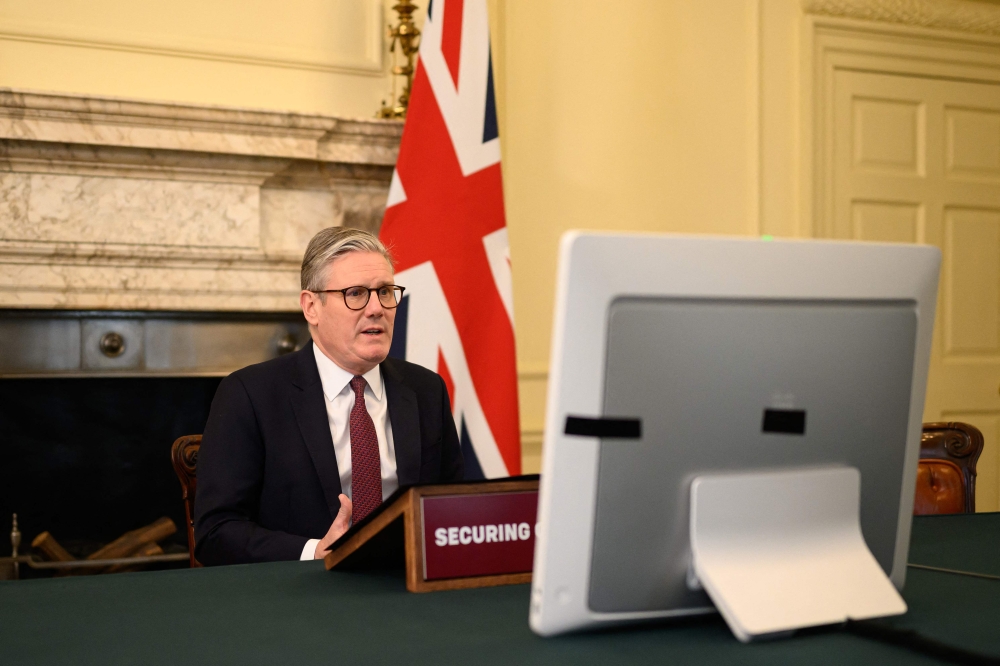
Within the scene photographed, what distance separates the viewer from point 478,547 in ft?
3.47

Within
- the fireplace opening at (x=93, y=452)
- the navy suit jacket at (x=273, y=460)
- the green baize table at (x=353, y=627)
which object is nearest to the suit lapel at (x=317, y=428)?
the navy suit jacket at (x=273, y=460)

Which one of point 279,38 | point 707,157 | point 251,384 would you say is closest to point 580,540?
point 251,384

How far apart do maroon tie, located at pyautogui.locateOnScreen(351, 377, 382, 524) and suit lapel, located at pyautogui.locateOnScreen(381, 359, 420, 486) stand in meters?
0.05

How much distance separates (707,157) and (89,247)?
2.44 meters

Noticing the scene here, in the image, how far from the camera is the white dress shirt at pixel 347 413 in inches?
72.6

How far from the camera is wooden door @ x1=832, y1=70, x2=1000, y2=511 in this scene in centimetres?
412

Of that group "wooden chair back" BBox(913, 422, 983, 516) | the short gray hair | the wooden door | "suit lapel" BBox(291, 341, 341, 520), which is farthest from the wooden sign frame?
the wooden door

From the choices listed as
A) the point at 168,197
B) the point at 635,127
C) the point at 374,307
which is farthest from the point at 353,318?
the point at 635,127

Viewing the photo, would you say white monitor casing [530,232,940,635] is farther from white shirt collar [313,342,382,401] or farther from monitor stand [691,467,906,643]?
white shirt collar [313,342,382,401]

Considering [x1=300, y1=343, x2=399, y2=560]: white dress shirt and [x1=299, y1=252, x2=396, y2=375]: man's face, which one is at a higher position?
[x1=299, y1=252, x2=396, y2=375]: man's face

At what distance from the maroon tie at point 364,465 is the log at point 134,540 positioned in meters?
1.56

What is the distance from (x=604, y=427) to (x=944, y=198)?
13.2ft

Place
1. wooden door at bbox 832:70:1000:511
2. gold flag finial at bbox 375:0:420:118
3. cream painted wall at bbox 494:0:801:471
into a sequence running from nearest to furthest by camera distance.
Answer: gold flag finial at bbox 375:0:420:118, cream painted wall at bbox 494:0:801:471, wooden door at bbox 832:70:1000:511

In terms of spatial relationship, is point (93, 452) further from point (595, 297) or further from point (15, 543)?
point (595, 297)
